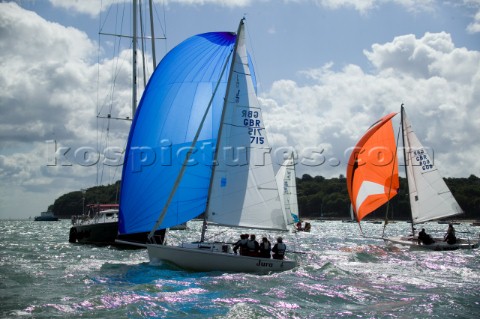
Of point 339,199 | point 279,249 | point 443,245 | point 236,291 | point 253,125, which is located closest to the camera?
point 236,291

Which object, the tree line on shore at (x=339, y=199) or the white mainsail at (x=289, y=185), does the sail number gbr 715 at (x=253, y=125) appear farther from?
the tree line on shore at (x=339, y=199)

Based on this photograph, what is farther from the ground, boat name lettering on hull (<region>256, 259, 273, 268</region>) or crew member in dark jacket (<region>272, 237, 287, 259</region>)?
crew member in dark jacket (<region>272, 237, 287, 259</region>)

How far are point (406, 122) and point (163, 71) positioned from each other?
667 inches

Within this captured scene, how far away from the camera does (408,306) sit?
1370 cm

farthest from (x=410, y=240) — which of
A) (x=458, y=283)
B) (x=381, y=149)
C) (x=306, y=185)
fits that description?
(x=306, y=185)

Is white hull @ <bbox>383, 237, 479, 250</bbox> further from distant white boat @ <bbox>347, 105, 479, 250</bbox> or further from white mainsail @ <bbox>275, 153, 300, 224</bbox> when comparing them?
white mainsail @ <bbox>275, 153, 300, 224</bbox>

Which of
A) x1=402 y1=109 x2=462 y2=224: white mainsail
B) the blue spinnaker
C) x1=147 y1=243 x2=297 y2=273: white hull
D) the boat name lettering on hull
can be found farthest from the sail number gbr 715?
x1=402 y1=109 x2=462 y2=224: white mainsail

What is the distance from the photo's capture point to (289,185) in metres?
49.2

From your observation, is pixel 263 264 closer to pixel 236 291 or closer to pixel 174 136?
pixel 236 291

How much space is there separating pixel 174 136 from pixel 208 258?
4.65m

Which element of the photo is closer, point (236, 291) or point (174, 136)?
point (236, 291)

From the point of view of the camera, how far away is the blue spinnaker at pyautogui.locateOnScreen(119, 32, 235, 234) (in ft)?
63.4

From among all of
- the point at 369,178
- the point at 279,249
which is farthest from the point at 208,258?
the point at 369,178

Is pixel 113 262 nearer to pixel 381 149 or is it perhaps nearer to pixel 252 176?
pixel 252 176
